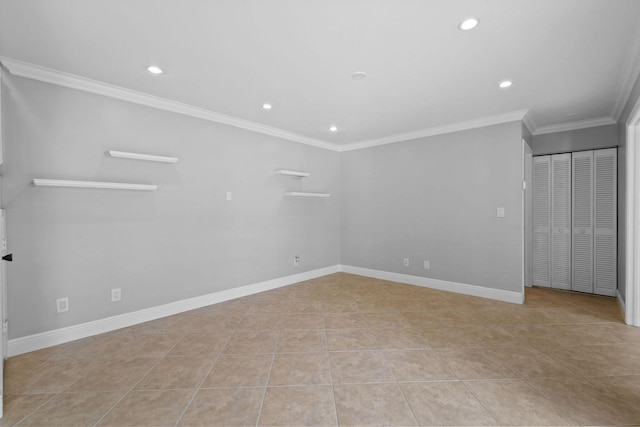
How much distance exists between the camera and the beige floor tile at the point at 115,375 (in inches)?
82.7

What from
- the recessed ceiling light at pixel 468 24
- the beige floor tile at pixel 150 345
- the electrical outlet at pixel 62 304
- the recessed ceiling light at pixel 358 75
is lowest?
the beige floor tile at pixel 150 345

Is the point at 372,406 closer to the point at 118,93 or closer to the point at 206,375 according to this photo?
the point at 206,375

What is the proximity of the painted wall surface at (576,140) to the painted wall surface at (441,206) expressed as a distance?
126cm

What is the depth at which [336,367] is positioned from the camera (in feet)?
7.70

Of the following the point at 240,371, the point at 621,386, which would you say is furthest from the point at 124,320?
the point at 621,386

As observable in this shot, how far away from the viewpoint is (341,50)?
2.37 m

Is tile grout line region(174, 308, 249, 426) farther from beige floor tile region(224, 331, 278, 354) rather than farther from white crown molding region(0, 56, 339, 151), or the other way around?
white crown molding region(0, 56, 339, 151)

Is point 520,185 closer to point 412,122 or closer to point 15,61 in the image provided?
point 412,122

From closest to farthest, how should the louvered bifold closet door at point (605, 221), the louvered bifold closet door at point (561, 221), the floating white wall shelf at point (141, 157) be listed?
the floating white wall shelf at point (141, 157)
the louvered bifold closet door at point (605, 221)
the louvered bifold closet door at point (561, 221)

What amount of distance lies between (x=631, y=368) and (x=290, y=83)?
3.78 meters

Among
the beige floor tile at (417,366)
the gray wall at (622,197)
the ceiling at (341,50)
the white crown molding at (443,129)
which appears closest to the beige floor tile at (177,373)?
the beige floor tile at (417,366)

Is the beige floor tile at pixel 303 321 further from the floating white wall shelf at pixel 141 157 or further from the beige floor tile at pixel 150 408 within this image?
the floating white wall shelf at pixel 141 157

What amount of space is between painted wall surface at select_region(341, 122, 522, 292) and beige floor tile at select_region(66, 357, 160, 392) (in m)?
3.84

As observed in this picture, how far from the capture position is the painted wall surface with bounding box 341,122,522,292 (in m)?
4.00
